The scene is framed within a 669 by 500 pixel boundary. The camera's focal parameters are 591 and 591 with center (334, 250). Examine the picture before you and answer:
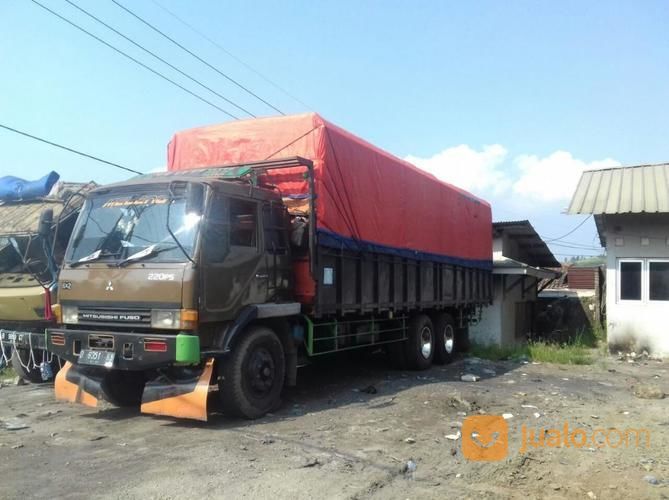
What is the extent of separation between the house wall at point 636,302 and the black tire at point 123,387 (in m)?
11.0

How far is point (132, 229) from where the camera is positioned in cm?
655

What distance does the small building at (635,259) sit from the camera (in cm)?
1338

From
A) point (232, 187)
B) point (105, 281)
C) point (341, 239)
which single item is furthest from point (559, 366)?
point (105, 281)

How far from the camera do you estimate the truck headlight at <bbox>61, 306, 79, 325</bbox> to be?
21.8 feet

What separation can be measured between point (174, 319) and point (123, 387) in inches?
73.3

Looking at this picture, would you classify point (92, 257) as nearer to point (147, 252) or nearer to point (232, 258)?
point (147, 252)

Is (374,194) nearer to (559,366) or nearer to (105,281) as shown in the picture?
(105,281)

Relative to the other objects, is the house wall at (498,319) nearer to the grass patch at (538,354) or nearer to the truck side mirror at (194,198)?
the grass patch at (538,354)

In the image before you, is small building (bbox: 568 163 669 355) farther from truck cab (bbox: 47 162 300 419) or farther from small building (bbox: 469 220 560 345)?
truck cab (bbox: 47 162 300 419)

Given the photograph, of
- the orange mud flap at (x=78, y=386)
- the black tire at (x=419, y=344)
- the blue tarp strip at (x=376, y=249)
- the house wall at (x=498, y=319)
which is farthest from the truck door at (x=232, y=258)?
the house wall at (x=498, y=319)

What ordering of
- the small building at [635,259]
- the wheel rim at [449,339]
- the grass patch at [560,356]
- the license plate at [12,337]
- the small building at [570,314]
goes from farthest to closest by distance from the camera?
1. the small building at [570,314]
2. the small building at [635,259]
3. the grass patch at [560,356]
4. the wheel rim at [449,339]
5. the license plate at [12,337]

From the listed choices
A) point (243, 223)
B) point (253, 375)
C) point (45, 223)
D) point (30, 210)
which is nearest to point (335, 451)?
point (253, 375)

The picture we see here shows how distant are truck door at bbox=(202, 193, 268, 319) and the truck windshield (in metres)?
0.24

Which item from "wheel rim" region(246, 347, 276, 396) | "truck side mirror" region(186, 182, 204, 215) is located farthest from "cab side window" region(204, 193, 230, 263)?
"wheel rim" region(246, 347, 276, 396)
